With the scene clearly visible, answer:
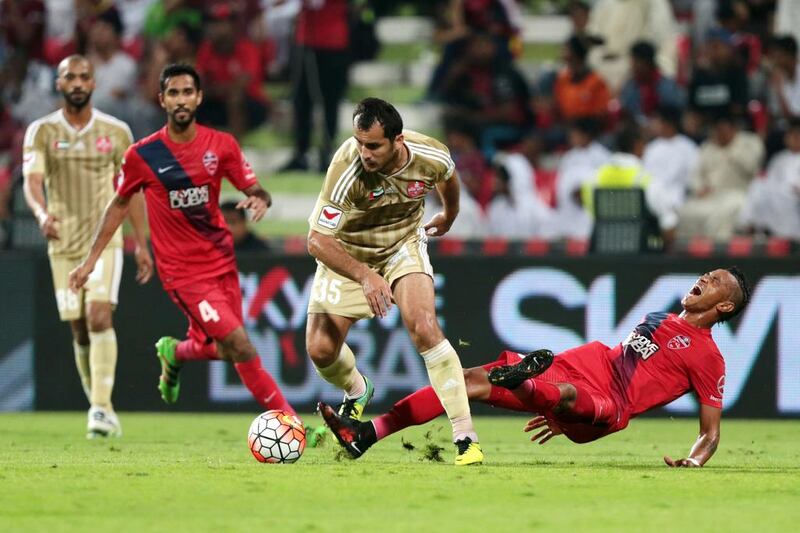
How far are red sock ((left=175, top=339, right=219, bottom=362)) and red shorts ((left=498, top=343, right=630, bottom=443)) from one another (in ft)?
9.29

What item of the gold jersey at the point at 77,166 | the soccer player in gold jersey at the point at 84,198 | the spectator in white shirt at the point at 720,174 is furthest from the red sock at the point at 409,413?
the spectator in white shirt at the point at 720,174

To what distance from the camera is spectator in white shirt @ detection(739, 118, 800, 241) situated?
1520cm

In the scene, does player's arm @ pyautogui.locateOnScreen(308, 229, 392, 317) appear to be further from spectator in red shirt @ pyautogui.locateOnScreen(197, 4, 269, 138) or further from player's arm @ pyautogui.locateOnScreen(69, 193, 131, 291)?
spectator in red shirt @ pyautogui.locateOnScreen(197, 4, 269, 138)

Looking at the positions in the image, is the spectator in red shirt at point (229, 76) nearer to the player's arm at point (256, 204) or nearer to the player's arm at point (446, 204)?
the player's arm at point (256, 204)

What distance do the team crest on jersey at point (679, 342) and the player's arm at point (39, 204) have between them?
4532 mm

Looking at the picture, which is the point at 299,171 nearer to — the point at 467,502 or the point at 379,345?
the point at 379,345

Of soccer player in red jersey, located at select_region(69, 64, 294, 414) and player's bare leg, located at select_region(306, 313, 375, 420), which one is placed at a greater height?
soccer player in red jersey, located at select_region(69, 64, 294, 414)

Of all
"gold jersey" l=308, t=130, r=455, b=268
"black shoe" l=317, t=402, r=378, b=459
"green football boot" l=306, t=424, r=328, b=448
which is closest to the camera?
"gold jersey" l=308, t=130, r=455, b=268

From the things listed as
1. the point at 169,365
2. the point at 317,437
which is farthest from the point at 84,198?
the point at 317,437

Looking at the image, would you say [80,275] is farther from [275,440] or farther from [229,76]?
[229,76]

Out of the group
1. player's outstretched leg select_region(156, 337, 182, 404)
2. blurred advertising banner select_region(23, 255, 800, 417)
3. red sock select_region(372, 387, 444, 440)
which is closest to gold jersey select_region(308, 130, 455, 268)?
red sock select_region(372, 387, 444, 440)

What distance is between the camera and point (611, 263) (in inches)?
530

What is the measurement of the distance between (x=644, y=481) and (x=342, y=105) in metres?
12.2

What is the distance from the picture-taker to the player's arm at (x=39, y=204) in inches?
420
